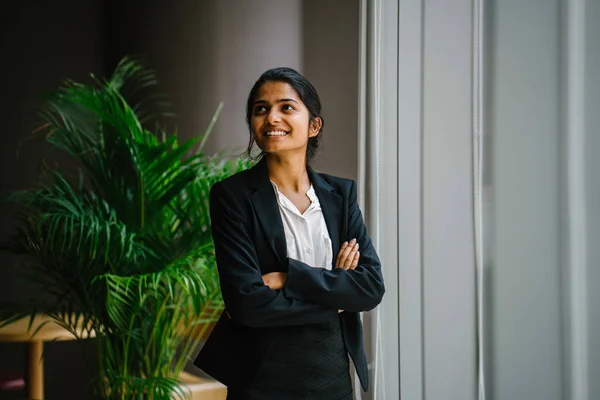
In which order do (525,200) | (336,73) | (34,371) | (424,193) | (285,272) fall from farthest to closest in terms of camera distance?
(34,371) < (336,73) < (424,193) < (525,200) < (285,272)

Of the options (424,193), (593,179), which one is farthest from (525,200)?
(424,193)

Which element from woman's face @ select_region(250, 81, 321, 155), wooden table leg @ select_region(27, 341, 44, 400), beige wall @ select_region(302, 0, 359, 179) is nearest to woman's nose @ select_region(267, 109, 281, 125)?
woman's face @ select_region(250, 81, 321, 155)

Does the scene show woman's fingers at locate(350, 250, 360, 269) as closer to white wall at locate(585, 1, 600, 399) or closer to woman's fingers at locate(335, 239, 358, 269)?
woman's fingers at locate(335, 239, 358, 269)

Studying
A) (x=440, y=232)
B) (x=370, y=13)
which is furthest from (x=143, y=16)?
(x=440, y=232)

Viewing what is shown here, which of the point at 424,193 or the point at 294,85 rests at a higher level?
the point at 294,85

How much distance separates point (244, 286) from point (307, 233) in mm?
199

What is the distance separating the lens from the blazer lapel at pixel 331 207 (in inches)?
66.6

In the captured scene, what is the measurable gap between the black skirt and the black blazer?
0.02 m

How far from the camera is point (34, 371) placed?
399 centimetres

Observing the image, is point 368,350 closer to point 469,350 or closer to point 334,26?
point 469,350

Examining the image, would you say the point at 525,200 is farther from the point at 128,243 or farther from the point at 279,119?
the point at 128,243

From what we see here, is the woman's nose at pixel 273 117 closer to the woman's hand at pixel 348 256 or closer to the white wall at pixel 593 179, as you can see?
the woman's hand at pixel 348 256

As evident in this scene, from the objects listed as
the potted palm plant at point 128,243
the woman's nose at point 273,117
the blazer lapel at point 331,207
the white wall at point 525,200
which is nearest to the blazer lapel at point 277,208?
the blazer lapel at point 331,207

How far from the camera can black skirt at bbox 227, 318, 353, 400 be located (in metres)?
A: 1.52
